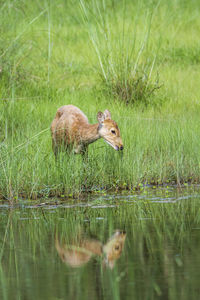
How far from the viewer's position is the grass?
9.05 metres

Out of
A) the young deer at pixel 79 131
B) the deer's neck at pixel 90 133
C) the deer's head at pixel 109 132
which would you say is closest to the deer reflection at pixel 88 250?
the deer's head at pixel 109 132

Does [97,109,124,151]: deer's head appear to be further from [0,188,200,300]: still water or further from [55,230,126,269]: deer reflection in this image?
[55,230,126,269]: deer reflection

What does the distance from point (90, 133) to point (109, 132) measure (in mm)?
413

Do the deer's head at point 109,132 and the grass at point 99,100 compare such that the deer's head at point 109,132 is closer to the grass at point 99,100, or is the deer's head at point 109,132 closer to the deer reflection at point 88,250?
the grass at point 99,100

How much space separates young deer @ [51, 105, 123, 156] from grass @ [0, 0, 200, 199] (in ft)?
0.64

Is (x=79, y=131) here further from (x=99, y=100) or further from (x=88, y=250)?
(x=99, y=100)

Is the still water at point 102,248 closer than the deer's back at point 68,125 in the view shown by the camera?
Yes

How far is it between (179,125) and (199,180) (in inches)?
59.9

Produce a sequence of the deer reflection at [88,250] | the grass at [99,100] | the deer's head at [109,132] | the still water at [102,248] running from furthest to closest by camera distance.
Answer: the deer's head at [109,132] → the grass at [99,100] → the deer reflection at [88,250] → the still water at [102,248]

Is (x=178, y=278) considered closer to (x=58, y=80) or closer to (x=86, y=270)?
(x=86, y=270)

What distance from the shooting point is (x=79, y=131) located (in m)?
10.0

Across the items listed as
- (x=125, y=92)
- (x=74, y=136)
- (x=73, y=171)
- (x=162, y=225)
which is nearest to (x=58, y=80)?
(x=125, y=92)

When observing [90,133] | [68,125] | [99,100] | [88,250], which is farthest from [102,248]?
[99,100]

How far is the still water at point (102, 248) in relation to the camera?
4.68m
